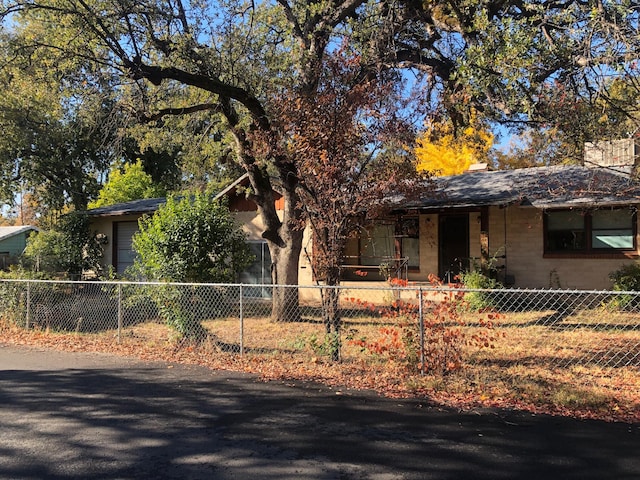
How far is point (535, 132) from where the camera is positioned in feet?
29.8

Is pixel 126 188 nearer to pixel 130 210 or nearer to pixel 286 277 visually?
pixel 130 210

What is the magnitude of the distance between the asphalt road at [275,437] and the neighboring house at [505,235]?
20.2ft

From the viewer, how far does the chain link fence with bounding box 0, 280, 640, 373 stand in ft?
21.8

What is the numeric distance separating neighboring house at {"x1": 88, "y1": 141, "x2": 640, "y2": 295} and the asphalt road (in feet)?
20.2

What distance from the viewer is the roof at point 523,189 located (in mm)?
10367

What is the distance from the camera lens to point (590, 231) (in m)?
13.1

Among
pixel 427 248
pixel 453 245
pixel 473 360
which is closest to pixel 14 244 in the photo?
pixel 427 248

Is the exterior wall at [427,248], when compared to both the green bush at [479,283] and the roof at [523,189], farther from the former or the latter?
the green bush at [479,283]

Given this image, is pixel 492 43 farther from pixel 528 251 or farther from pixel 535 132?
pixel 528 251

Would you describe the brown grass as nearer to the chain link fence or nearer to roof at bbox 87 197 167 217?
the chain link fence

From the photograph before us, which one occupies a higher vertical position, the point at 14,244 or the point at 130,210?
the point at 130,210

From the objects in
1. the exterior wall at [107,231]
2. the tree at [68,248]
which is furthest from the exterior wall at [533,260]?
the tree at [68,248]

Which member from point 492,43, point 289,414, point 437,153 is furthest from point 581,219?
point 437,153

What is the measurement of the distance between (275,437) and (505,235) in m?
11.1
